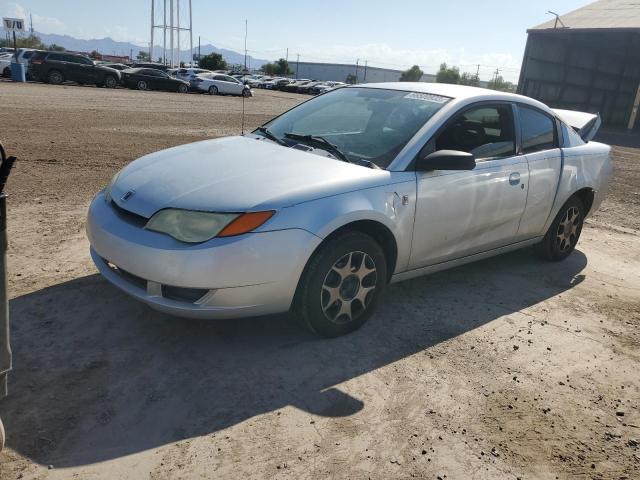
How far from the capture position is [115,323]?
3.53 metres

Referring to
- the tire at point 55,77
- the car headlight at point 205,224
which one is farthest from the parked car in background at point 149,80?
the car headlight at point 205,224

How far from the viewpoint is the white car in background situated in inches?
1326

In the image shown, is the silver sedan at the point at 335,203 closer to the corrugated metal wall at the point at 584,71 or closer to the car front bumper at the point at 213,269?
the car front bumper at the point at 213,269

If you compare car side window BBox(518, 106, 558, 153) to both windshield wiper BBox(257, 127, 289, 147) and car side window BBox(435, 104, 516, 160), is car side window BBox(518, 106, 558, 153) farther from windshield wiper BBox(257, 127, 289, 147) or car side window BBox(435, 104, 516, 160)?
windshield wiper BBox(257, 127, 289, 147)

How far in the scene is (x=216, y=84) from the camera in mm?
34094

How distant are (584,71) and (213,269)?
3568 cm

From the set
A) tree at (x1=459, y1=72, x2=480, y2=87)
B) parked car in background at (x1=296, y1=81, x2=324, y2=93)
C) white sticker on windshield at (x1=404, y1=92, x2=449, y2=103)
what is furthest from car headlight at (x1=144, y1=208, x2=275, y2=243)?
tree at (x1=459, y1=72, x2=480, y2=87)

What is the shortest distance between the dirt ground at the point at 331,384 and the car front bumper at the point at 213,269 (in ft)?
1.24

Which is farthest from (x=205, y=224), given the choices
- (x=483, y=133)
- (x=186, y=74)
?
(x=186, y=74)

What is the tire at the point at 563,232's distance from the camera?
16.9 ft

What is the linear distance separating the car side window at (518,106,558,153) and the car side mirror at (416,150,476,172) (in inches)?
46.2

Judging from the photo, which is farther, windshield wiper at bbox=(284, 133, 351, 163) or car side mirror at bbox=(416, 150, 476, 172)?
windshield wiper at bbox=(284, 133, 351, 163)

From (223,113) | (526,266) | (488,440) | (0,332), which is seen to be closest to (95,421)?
(0,332)

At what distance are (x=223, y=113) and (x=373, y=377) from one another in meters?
17.1
